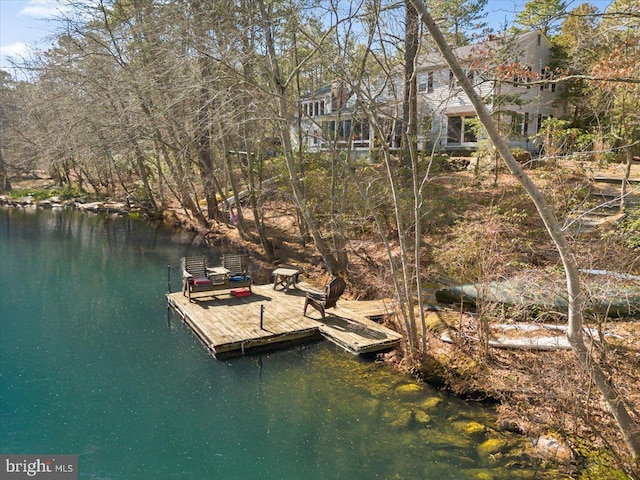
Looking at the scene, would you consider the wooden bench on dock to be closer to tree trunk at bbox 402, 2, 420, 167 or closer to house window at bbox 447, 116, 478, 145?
tree trunk at bbox 402, 2, 420, 167

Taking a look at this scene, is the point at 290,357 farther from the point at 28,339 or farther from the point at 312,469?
the point at 28,339

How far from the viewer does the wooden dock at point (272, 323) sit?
1032 cm

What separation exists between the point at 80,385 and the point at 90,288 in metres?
7.64

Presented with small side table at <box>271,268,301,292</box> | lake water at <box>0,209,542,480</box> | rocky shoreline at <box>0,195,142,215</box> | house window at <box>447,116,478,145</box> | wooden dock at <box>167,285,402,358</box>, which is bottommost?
lake water at <box>0,209,542,480</box>

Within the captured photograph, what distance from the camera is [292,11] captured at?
1155 centimetres

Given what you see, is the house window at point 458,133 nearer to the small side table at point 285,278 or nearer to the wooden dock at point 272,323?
the small side table at point 285,278

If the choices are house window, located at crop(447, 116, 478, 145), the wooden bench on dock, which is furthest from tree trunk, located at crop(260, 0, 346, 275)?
house window, located at crop(447, 116, 478, 145)

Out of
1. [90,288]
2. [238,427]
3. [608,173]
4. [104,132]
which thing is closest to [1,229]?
[104,132]

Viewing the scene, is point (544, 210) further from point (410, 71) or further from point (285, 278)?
point (410, 71)

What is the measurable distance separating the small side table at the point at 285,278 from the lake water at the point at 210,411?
3.25 m

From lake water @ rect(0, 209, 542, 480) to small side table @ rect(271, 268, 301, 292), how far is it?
3.25m

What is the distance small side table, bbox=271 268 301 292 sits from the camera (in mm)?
14062

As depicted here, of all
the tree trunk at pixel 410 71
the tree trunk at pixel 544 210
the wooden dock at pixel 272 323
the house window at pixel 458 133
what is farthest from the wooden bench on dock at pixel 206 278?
the house window at pixel 458 133

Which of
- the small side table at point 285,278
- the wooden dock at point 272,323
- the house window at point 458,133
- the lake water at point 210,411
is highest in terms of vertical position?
the house window at point 458,133
